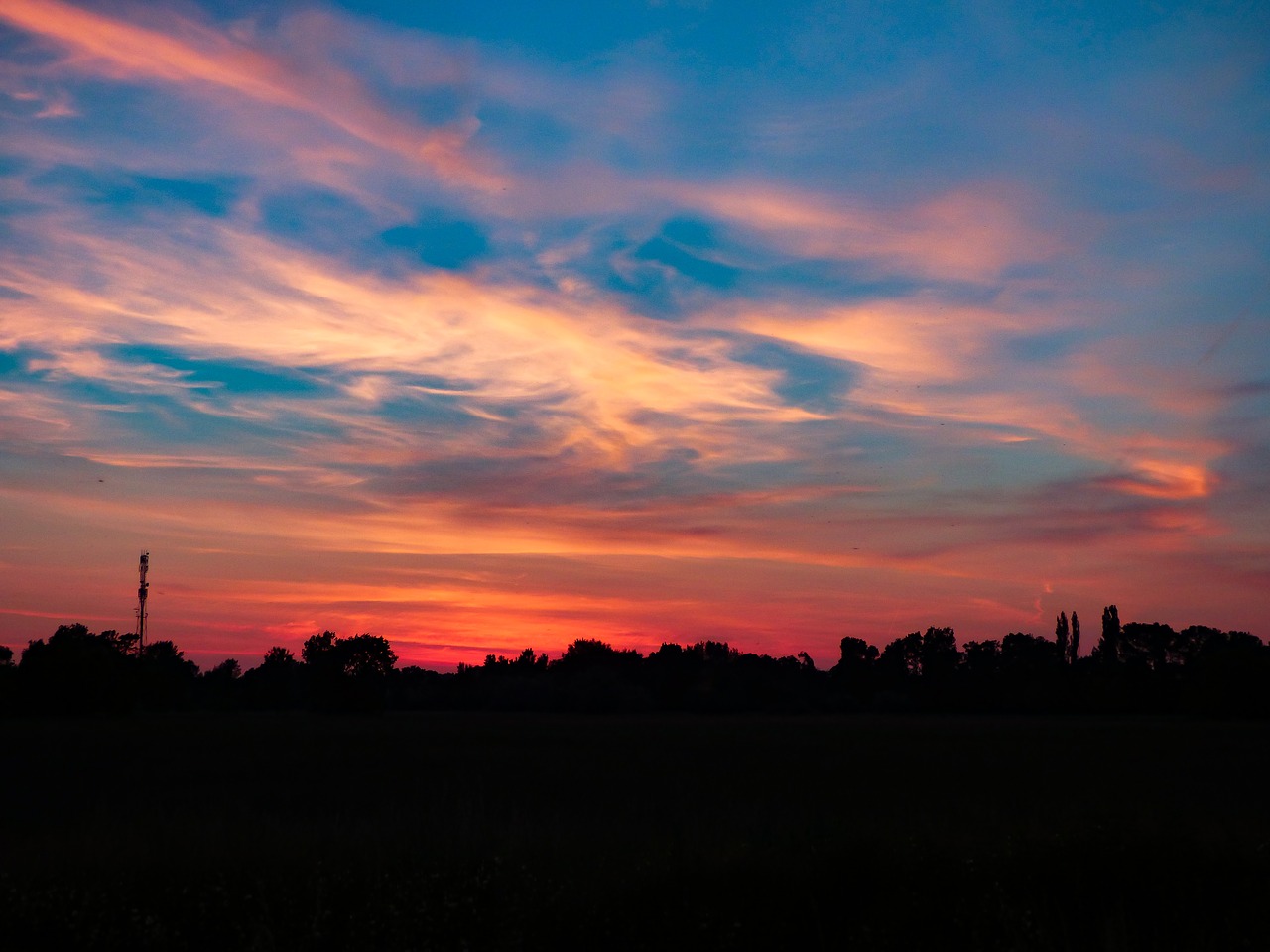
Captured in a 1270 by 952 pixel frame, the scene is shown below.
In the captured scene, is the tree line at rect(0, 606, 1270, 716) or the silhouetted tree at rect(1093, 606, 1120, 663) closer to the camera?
the tree line at rect(0, 606, 1270, 716)

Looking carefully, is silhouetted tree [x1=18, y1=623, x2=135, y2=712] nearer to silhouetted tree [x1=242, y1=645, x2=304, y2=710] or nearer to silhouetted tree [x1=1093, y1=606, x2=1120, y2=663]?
silhouetted tree [x1=242, y1=645, x2=304, y2=710]

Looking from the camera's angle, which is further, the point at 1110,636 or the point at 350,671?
the point at 1110,636

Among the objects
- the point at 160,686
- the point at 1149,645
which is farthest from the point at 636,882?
the point at 1149,645

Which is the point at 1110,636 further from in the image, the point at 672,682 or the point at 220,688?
the point at 220,688

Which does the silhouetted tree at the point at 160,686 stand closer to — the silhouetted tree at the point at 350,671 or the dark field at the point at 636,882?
the silhouetted tree at the point at 350,671

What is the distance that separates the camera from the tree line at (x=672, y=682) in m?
92.6

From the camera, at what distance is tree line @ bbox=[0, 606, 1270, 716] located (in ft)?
304

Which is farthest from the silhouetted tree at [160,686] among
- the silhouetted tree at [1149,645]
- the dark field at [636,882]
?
the silhouetted tree at [1149,645]

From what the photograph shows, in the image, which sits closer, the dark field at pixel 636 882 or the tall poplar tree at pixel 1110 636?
the dark field at pixel 636 882

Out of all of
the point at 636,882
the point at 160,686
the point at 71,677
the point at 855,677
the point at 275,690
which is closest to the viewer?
the point at 636,882

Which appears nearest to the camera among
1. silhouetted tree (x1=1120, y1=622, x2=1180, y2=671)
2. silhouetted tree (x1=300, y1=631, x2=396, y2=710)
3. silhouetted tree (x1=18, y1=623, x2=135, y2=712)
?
silhouetted tree (x1=18, y1=623, x2=135, y2=712)

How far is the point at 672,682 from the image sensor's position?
16738 centimetres

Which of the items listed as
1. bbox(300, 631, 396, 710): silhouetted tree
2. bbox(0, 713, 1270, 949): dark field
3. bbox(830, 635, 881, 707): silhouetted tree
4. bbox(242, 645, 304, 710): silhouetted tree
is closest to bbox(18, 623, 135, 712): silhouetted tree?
bbox(300, 631, 396, 710): silhouetted tree

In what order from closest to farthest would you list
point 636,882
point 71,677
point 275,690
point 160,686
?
point 636,882 < point 71,677 < point 160,686 < point 275,690
